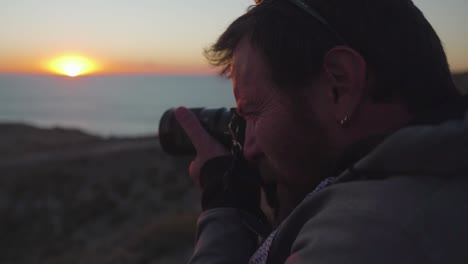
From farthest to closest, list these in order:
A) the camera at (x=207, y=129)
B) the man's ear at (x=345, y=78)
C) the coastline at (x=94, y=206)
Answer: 1. the coastline at (x=94, y=206)
2. the camera at (x=207, y=129)
3. the man's ear at (x=345, y=78)

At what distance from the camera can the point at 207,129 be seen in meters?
1.54

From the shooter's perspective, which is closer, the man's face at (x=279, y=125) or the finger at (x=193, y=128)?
the man's face at (x=279, y=125)

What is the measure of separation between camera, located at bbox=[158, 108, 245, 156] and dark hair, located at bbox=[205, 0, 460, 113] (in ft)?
1.31

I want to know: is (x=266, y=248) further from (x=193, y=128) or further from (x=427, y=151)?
(x=193, y=128)

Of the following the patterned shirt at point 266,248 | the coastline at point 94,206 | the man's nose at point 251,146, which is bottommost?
the coastline at point 94,206

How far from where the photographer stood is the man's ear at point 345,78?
962 mm

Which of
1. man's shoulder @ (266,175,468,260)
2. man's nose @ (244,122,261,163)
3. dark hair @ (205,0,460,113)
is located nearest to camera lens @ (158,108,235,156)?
man's nose @ (244,122,261,163)

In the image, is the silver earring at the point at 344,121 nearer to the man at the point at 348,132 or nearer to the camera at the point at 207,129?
the man at the point at 348,132

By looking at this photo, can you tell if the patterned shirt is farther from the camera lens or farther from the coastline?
the coastline

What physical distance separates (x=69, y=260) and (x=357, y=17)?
262 inches

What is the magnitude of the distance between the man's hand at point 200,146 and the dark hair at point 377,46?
1.56 ft

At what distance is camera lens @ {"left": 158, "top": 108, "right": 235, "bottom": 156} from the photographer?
1.52 meters

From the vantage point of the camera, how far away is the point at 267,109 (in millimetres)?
1077

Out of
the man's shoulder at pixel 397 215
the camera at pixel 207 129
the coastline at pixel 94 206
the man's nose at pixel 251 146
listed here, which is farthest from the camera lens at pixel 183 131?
the coastline at pixel 94 206
